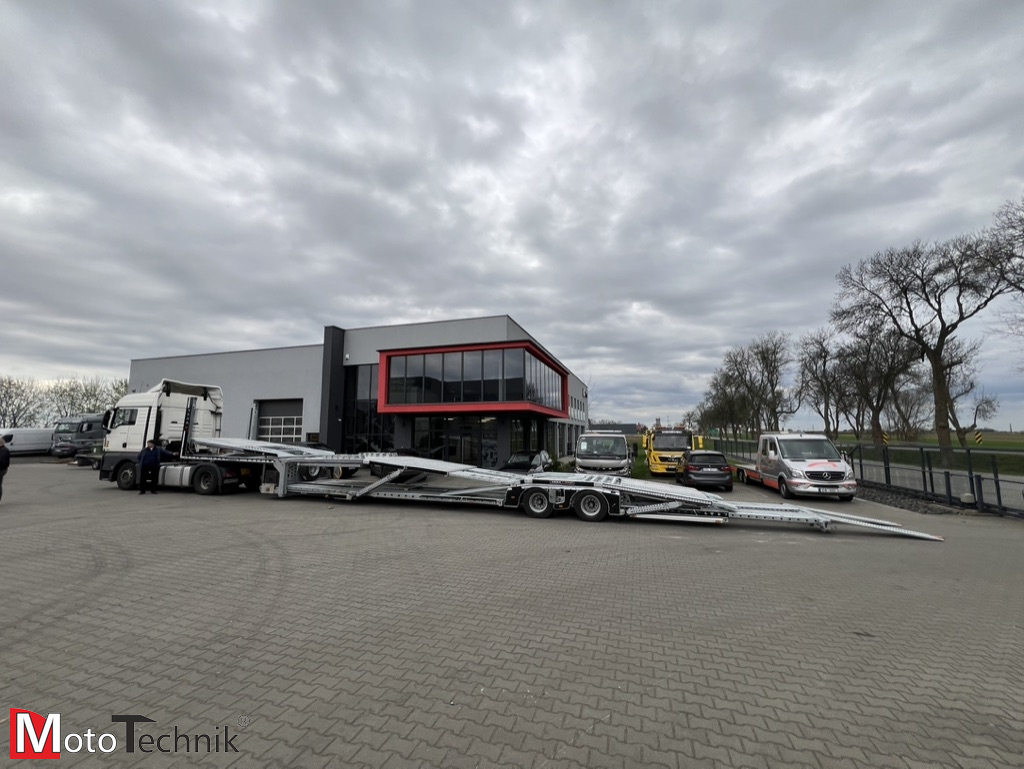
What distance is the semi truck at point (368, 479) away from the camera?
35.1ft

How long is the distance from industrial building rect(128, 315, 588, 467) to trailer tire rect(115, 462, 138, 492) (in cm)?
1036

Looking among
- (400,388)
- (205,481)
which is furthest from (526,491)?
(400,388)

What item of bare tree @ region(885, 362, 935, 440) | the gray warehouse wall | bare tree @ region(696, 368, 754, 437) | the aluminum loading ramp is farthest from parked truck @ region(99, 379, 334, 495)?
bare tree @ region(885, 362, 935, 440)

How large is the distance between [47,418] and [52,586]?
62408 mm

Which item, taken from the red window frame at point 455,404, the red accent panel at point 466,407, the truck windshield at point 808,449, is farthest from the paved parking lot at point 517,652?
the red window frame at point 455,404

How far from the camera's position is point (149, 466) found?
1473 centimetres

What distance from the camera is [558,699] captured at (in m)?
3.29

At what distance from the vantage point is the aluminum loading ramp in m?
10.2

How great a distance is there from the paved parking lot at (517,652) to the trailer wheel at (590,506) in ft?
9.68

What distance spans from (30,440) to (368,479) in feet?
123

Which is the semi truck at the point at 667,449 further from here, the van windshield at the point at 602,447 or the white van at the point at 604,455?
the van windshield at the point at 602,447

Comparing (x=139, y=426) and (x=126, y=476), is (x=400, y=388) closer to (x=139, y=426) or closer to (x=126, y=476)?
(x=139, y=426)

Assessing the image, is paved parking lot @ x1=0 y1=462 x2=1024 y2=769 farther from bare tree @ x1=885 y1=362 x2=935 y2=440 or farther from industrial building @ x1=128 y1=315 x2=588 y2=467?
bare tree @ x1=885 y1=362 x2=935 y2=440

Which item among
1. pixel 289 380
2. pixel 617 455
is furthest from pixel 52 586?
pixel 289 380
